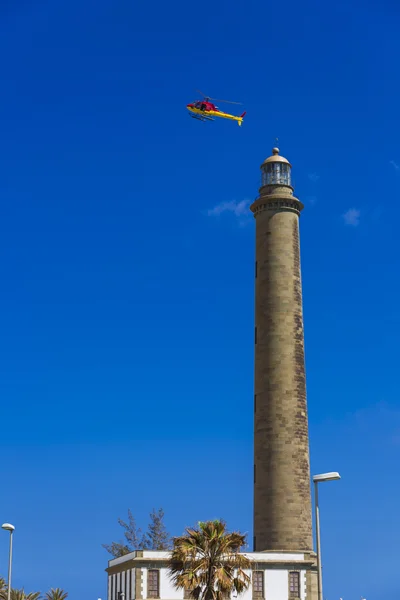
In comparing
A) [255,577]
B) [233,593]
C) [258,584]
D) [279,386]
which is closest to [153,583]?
[233,593]

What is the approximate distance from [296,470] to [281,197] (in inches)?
718

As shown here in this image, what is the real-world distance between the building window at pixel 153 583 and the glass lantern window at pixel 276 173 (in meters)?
28.1

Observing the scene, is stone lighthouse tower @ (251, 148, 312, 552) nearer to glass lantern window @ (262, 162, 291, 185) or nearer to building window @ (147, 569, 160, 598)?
glass lantern window @ (262, 162, 291, 185)

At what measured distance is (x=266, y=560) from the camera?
62.0m

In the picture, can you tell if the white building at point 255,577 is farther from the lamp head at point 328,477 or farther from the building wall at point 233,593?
the lamp head at point 328,477

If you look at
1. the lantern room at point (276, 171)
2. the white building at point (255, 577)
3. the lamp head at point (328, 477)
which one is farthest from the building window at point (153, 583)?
the lantern room at point (276, 171)

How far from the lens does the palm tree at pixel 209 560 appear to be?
48219mm

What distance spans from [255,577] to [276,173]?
27998mm

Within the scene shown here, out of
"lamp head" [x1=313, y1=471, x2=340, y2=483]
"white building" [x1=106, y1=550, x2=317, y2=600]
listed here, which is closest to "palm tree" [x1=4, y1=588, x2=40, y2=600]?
"white building" [x1=106, y1=550, x2=317, y2=600]

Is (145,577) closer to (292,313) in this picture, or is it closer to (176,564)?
(176,564)

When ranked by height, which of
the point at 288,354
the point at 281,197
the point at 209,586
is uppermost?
the point at 281,197

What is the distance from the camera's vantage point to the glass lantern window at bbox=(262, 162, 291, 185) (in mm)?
74250

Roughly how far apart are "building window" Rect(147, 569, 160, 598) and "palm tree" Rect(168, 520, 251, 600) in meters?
11.0

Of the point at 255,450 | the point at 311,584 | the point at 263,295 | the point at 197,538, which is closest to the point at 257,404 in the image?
the point at 255,450
